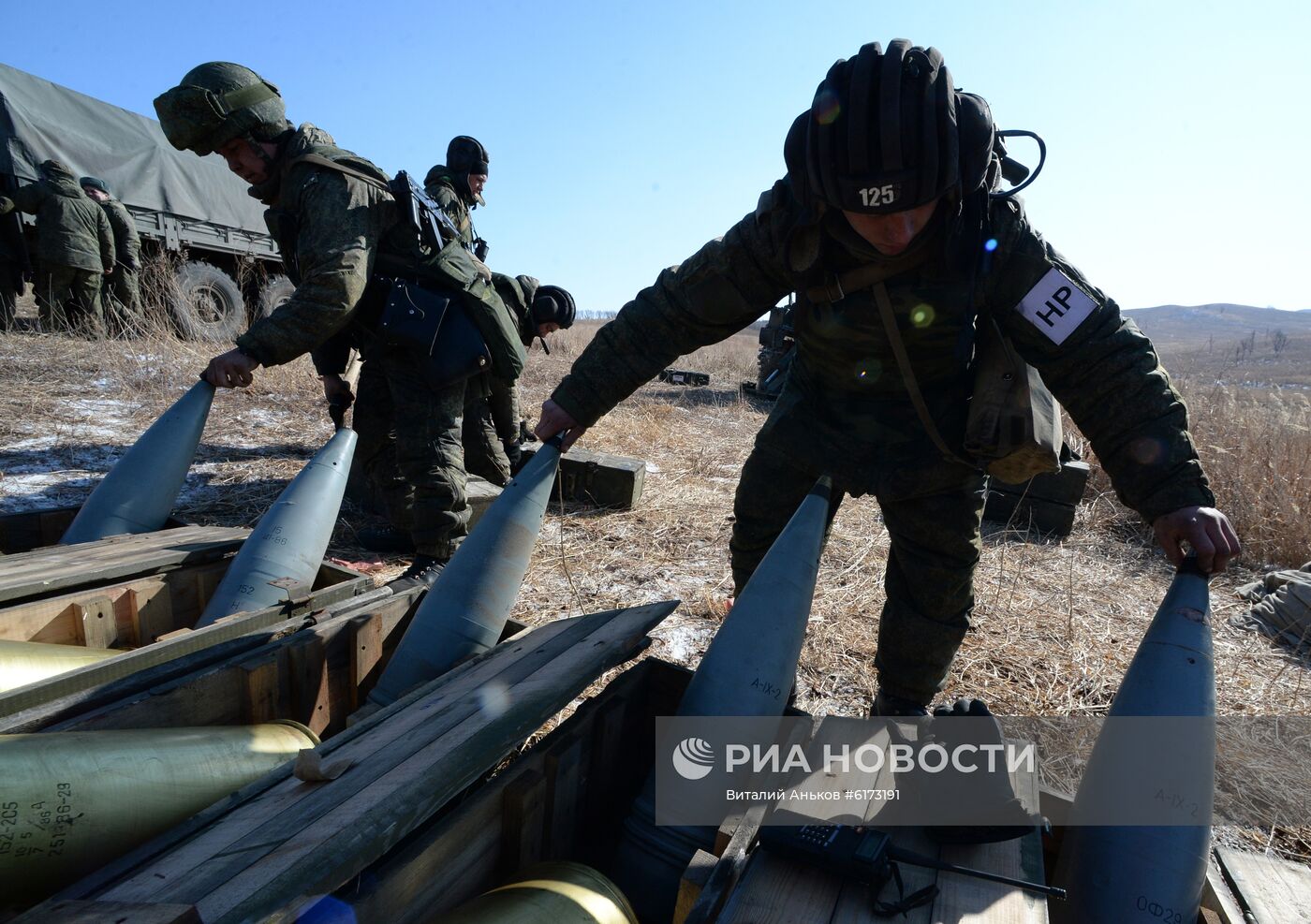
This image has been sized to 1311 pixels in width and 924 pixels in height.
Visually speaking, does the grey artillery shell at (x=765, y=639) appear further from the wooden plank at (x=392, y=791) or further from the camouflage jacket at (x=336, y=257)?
the camouflage jacket at (x=336, y=257)

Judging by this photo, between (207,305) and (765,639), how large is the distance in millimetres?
10053

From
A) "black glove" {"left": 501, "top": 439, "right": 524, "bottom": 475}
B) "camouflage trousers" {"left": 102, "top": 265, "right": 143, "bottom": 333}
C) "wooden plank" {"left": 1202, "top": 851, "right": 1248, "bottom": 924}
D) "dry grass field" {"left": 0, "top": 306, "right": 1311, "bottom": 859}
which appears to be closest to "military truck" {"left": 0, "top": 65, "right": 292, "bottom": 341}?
"camouflage trousers" {"left": 102, "top": 265, "right": 143, "bottom": 333}

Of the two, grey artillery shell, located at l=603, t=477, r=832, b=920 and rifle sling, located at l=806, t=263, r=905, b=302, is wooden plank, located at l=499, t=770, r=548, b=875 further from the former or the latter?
rifle sling, located at l=806, t=263, r=905, b=302

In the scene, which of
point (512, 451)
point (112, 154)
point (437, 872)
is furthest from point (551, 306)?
point (112, 154)

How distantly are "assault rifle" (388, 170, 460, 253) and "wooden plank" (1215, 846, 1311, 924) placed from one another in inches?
136

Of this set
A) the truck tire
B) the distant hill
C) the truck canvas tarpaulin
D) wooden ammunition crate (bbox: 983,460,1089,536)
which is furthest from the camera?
the distant hill

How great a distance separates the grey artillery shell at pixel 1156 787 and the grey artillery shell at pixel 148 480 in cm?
304

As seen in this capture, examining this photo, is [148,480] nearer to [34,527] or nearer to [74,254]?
[34,527]

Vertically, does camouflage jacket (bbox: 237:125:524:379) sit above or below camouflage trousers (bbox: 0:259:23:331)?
below

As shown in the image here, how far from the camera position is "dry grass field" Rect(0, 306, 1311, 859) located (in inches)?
127

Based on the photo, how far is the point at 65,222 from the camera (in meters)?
7.72

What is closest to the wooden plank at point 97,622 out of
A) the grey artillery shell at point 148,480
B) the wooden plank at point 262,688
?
the grey artillery shell at point 148,480

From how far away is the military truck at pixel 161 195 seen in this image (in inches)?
328

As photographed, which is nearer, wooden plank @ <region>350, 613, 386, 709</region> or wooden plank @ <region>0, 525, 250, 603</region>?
wooden plank @ <region>0, 525, 250, 603</region>
